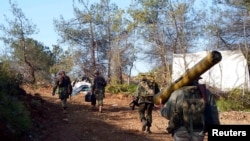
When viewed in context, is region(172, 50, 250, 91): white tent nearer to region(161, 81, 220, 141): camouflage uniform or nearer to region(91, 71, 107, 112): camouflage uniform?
region(91, 71, 107, 112): camouflage uniform

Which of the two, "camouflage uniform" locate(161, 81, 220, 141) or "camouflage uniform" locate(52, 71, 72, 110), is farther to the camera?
"camouflage uniform" locate(52, 71, 72, 110)

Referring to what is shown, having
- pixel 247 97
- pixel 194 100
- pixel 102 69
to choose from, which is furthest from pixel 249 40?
pixel 194 100

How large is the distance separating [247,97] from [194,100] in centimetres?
1530

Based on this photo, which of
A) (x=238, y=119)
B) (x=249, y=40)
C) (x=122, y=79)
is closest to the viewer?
(x=238, y=119)

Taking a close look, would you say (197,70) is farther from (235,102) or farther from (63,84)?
(235,102)

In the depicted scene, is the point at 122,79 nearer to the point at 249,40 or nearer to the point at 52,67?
the point at 52,67

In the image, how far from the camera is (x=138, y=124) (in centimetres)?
1388

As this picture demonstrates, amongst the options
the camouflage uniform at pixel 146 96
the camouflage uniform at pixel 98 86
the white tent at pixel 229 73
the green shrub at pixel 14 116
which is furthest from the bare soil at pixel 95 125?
the white tent at pixel 229 73

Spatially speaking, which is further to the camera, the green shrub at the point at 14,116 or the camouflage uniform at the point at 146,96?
the camouflage uniform at the point at 146,96

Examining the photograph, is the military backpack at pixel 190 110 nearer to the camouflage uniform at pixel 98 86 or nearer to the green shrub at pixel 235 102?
the camouflage uniform at pixel 98 86

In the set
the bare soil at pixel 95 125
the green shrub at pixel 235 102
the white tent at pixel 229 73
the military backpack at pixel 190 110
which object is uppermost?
the white tent at pixel 229 73

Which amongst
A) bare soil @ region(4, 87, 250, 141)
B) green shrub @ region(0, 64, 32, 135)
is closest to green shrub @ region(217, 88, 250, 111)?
bare soil @ region(4, 87, 250, 141)

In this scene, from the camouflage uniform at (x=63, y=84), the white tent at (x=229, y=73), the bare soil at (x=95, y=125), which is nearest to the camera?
the bare soil at (x=95, y=125)

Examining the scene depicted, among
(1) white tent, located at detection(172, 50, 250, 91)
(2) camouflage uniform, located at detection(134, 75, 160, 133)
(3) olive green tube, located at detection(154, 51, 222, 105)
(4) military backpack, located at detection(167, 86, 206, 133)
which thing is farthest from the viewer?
(1) white tent, located at detection(172, 50, 250, 91)
